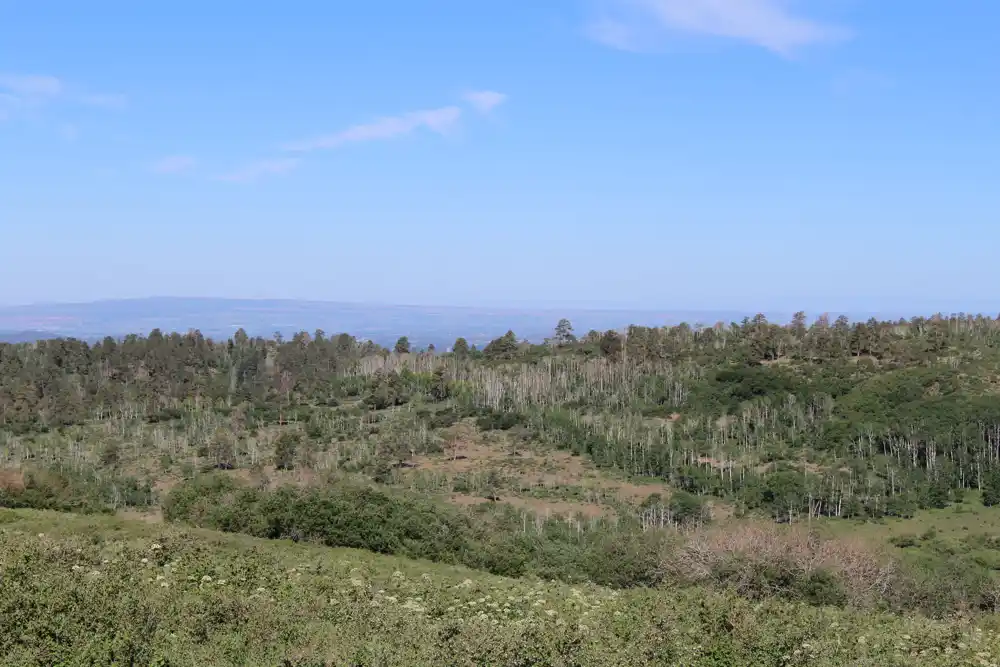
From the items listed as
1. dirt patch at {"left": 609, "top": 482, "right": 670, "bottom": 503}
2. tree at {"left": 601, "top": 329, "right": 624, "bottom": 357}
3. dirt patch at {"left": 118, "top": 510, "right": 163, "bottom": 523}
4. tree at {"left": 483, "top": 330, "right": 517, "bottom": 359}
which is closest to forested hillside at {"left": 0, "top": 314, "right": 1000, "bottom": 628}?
dirt patch at {"left": 609, "top": 482, "right": 670, "bottom": 503}

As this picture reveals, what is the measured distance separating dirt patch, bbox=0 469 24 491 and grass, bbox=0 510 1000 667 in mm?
20836

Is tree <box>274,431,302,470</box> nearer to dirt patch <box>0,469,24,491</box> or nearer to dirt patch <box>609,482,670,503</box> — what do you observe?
dirt patch <box>609,482,670,503</box>

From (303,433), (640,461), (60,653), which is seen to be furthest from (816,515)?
Answer: (60,653)

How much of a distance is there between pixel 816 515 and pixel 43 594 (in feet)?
303

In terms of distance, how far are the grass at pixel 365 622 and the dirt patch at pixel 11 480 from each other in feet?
68.4

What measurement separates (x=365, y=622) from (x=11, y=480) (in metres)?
33.6

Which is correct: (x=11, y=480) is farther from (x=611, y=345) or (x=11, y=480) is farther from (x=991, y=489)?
(x=611, y=345)

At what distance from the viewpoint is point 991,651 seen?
55.5 ft

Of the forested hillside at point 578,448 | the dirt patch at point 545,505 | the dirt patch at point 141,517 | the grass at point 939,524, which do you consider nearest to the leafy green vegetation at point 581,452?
the forested hillside at point 578,448

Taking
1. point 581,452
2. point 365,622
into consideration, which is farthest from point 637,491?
point 365,622

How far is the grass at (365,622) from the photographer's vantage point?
46.1 feet

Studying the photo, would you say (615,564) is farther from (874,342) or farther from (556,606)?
(874,342)

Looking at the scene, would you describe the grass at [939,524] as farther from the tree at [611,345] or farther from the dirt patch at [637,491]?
the tree at [611,345]

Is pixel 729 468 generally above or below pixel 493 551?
below
